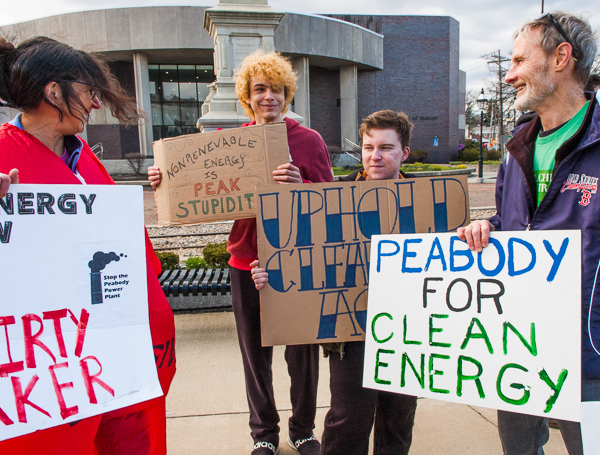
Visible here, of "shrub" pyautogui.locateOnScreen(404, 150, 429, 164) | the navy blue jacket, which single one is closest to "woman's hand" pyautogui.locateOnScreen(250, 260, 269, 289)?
the navy blue jacket

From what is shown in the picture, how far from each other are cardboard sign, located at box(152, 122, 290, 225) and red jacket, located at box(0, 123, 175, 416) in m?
0.39

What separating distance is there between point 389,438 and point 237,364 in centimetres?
165

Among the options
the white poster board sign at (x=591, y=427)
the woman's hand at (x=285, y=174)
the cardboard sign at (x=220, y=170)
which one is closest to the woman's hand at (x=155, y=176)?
the cardboard sign at (x=220, y=170)

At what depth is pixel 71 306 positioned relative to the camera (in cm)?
141

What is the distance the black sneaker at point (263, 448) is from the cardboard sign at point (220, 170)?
121 centimetres

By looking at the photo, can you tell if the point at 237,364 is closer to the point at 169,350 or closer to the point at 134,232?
the point at 169,350

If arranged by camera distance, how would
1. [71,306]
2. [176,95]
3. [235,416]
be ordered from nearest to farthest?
[71,306] → [235,416] → [176,95]

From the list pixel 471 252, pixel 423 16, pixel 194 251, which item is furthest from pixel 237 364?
pixel 423 16

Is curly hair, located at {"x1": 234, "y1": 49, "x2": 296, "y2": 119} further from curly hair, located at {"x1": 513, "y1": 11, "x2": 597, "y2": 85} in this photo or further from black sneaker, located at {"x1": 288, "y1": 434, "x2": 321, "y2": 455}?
black sneaker, located at {"x1": 288, "y1": 434, "x2": 321, "y2": 455}

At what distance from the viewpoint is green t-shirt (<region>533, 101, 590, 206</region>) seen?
163 cm

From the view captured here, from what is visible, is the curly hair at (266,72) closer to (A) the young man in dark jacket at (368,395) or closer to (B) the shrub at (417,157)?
(A) the young man in dark jacket at (368,395)

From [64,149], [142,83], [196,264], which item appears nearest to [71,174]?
[64,149]

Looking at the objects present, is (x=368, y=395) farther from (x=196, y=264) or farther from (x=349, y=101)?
(x=349, y=101)

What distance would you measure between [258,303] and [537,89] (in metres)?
1.56
